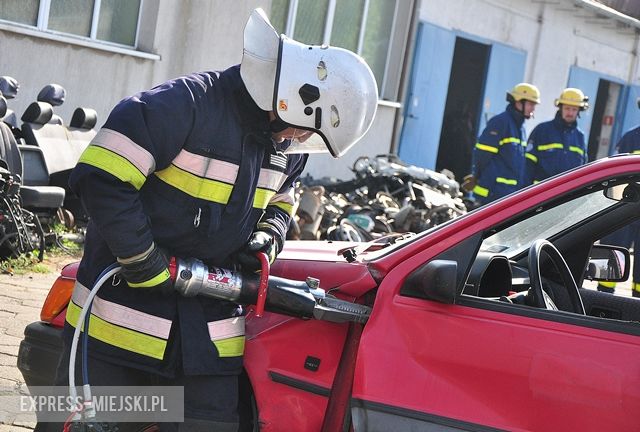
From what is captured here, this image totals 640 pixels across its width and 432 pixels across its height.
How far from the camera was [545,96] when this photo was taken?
756 inches

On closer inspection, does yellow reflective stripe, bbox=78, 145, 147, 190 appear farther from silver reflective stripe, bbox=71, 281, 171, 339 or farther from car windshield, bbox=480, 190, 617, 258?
car windshield, bbox=480, 190, 617, 258

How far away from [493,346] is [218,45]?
9.22m

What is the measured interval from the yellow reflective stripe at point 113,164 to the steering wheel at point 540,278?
1.40 meters

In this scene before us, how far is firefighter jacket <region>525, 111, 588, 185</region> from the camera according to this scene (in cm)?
1045

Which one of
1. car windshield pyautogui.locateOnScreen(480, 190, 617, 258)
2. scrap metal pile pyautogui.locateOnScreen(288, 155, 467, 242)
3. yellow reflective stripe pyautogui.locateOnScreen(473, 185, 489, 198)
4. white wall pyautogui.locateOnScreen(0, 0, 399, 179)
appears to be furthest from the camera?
yellow reflective stripe pyautogui.locateOnScreen(473, 185, 489, 198)

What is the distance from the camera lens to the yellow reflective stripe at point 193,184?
331 centimetres

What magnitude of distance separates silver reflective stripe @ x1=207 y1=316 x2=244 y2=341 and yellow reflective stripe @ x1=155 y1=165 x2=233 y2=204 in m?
0.41

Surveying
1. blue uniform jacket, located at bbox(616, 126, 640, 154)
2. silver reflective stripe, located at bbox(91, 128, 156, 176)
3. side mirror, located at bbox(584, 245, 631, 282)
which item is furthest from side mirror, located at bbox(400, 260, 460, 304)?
blue uniform jacket, located at bbox(616, 126, 640, 154)

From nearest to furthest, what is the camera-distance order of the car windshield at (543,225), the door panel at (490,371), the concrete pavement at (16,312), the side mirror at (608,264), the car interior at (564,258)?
the door panel at (490,371)
the car interior at (564,258)
the car windshield at (543,225)
the side mirror at (608,264)
the concrete pavement at (16,312)

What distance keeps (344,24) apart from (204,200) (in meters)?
11.3

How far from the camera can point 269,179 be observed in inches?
141

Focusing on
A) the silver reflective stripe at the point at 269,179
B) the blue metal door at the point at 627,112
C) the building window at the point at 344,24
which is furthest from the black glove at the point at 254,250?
the blue metal door at the point at 627,112

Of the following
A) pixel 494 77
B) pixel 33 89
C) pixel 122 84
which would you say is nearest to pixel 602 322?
pixel 33 89

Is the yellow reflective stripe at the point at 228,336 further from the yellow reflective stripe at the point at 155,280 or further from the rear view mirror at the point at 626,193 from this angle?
A: the rear view mirror at the point at 626,193
